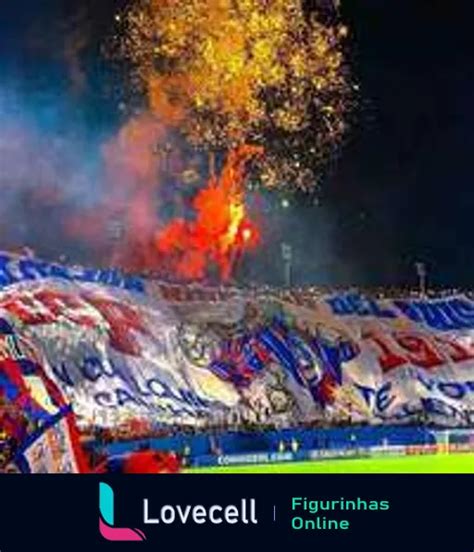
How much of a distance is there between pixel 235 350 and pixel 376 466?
15.8 ft

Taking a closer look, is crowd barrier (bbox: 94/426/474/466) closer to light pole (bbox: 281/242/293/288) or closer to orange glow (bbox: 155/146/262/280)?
light pole (bbox: 281/242/293/288)

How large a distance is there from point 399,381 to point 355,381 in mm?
1440

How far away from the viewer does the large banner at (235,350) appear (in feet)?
82.6

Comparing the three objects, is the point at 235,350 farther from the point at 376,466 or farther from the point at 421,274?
the point at 421,274

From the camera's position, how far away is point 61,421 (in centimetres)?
2009

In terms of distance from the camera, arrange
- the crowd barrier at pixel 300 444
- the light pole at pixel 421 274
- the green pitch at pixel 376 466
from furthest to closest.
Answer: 1. the light pole at pixel 421 274
2. the green pitch at pixel 376 466
3. the crowd barrier at pixel 300 444

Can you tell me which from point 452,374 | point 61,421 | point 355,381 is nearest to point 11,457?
point 61,421

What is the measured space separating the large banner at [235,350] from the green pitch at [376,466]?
1.78m

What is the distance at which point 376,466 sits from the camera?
25.9 meters

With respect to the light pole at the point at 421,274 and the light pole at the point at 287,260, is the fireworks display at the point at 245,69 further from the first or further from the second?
the light pole at the point at 421,274

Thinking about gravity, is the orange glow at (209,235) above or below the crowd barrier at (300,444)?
above
